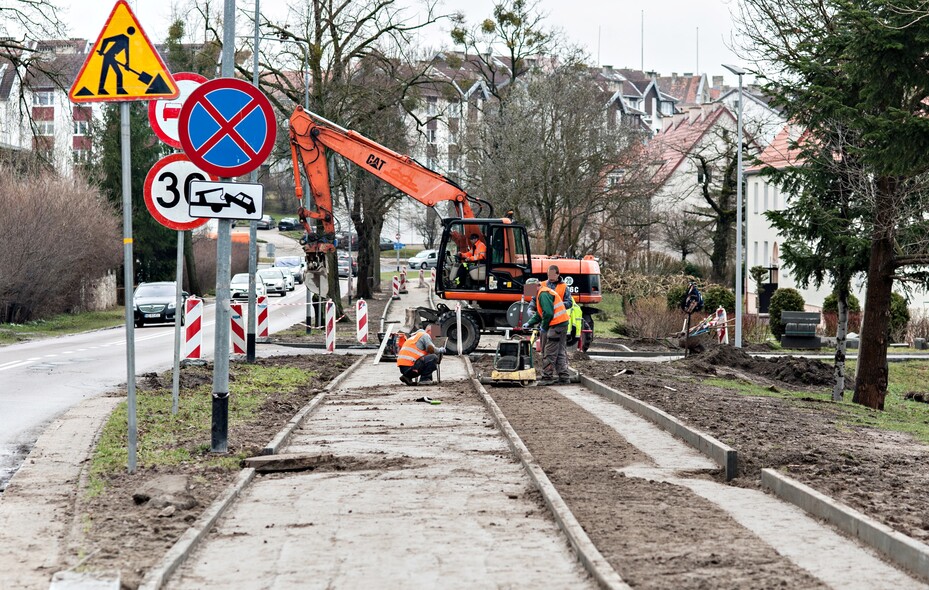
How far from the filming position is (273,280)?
232 feet

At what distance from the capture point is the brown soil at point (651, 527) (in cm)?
679

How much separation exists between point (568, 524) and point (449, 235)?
67.7 feet

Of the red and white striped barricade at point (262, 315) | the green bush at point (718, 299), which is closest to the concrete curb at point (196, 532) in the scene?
the red and white striped barricade at point (262, 315)

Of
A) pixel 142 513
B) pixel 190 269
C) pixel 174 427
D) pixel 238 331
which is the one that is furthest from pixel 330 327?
pixel 190 269

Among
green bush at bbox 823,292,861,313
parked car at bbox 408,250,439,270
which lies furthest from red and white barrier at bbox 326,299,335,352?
parked car at bbox 408,250,439,270

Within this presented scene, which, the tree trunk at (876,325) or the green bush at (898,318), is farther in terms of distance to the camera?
the green bush at (898,318)

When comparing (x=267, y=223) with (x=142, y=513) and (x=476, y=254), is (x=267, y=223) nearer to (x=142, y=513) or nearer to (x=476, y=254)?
(x=476, y=254)

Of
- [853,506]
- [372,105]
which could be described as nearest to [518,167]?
[372,105]

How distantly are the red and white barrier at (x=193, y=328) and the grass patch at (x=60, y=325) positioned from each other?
588 inches

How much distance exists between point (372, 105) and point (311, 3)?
4.11m

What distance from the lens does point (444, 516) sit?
8680mm

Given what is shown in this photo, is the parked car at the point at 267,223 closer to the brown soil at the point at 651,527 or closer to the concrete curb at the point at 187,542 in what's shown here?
the brown soil at the point at 651,527

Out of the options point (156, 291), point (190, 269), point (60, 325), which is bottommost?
point (60, 325)

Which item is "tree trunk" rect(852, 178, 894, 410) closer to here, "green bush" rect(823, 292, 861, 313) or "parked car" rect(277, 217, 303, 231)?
"green bush" rect(823, 292, 861, 313)
